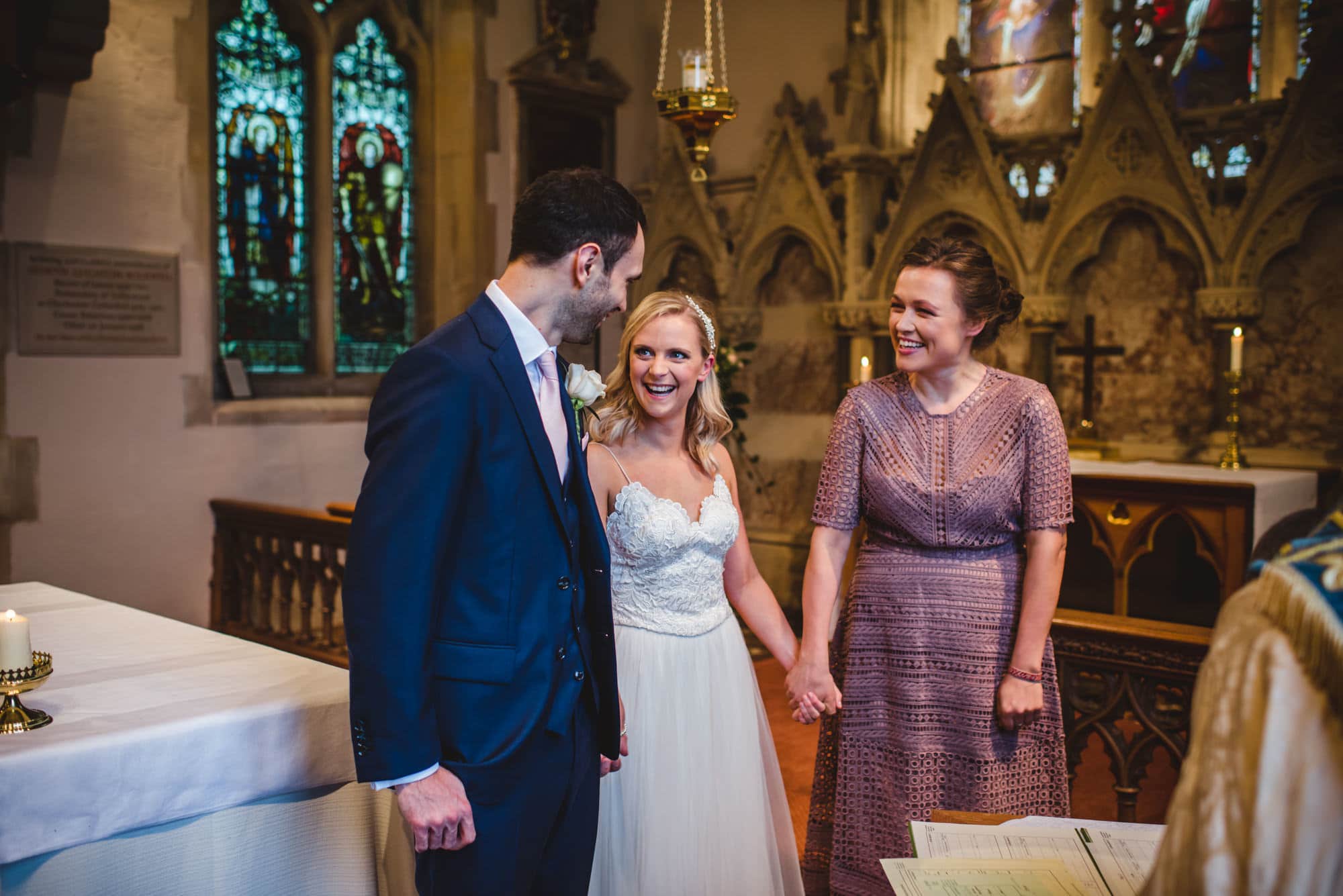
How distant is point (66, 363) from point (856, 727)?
4225 millimetres

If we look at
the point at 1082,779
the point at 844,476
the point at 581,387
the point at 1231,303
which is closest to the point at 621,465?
the point at 844,476

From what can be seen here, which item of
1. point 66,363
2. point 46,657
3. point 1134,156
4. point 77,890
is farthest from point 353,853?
point 1134,156

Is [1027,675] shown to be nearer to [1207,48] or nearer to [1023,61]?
[1207,48]

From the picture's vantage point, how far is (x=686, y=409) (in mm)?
2576

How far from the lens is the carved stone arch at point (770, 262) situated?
21.4 ft

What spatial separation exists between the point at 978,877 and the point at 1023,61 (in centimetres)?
605

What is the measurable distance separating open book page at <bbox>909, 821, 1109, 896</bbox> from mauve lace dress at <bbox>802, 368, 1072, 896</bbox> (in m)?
0.94

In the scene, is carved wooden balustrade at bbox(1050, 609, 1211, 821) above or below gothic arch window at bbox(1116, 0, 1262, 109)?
below

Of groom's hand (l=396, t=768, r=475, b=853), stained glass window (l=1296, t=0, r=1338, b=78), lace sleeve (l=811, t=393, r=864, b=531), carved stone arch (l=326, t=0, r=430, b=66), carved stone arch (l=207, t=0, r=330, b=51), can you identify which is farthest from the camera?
carved stone arch (l=326, t=0, r=430, b=66)

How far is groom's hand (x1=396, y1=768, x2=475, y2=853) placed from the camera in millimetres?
1479

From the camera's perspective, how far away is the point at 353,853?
6.74ft

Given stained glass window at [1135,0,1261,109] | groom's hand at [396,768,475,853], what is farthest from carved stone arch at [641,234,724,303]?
groom's hand at [396,768,475,853]

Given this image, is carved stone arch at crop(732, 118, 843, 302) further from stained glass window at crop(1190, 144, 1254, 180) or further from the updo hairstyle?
the updo hairstyle

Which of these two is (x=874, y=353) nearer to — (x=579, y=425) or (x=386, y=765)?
(x=579, y=425)
